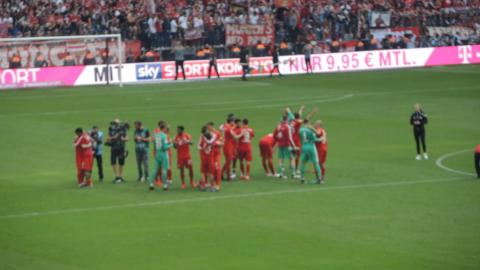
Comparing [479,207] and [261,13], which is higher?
[261,13]

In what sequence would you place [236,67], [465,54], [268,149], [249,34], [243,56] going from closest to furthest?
[268,149] < [243,56] < [236,67] < [249,34] < [465,54]

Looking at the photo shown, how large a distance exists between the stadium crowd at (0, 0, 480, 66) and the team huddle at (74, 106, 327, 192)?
34.8 m

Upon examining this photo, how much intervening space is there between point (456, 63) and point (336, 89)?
17720mm

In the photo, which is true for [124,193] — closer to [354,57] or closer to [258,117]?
[258,117]

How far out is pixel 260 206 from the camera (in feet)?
105

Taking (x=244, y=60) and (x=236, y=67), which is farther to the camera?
(x=236, y=67)

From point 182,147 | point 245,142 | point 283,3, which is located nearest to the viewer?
point 182,147

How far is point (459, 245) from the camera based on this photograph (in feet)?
87.7

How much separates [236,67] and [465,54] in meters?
17.0

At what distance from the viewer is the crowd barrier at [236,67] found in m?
67.1

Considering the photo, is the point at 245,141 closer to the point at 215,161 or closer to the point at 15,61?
the point at 215,161

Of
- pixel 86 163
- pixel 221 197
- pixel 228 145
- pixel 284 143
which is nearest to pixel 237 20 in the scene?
pixel 284 143

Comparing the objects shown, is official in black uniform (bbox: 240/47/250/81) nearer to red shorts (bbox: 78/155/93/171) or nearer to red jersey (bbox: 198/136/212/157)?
red shorts (bbox: 78/155/93/171)

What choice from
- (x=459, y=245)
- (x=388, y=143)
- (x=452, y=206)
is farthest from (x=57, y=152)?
(x=459, y=245)
